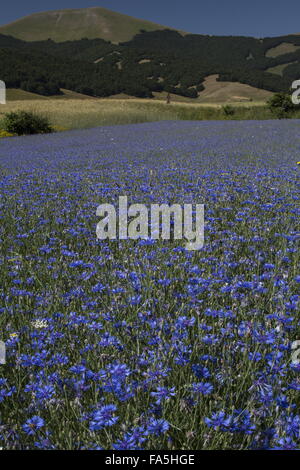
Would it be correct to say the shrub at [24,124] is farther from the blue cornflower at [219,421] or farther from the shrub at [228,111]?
the blue cornflower at [219,421]

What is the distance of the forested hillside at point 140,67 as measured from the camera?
88.2 meters

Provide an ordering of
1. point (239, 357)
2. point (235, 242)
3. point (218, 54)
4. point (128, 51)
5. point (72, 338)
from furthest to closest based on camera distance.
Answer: point (218, 54), point (128, 51), point (235, 242), point (72, 338), point (239, 357)

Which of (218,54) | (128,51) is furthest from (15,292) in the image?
(218,54)

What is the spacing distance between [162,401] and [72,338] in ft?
2.73

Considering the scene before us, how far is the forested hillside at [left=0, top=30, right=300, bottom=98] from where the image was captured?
290 ft

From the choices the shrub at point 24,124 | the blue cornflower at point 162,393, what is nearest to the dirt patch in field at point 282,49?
the shrub at point 24,124

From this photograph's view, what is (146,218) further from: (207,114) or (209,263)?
(207,114)

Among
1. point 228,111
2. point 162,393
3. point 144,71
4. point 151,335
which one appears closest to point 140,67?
point 144,71

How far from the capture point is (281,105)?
95.0ft

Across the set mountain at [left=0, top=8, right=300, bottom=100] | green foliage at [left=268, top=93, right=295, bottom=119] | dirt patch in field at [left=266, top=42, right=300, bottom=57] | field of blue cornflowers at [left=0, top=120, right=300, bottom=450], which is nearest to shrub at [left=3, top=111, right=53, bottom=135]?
green foliage at [left=268, top=93, right=295, bottom=119]

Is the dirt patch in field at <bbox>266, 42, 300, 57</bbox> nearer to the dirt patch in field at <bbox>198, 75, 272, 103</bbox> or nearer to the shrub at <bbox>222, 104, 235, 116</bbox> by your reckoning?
the dirt patch in field at <bbox>198, 75, 272, 103</bbox>

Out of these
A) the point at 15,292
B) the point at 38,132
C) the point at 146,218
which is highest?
the point at 38,132

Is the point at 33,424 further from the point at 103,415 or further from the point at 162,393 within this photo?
the point at 162,393

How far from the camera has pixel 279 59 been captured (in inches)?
6481
